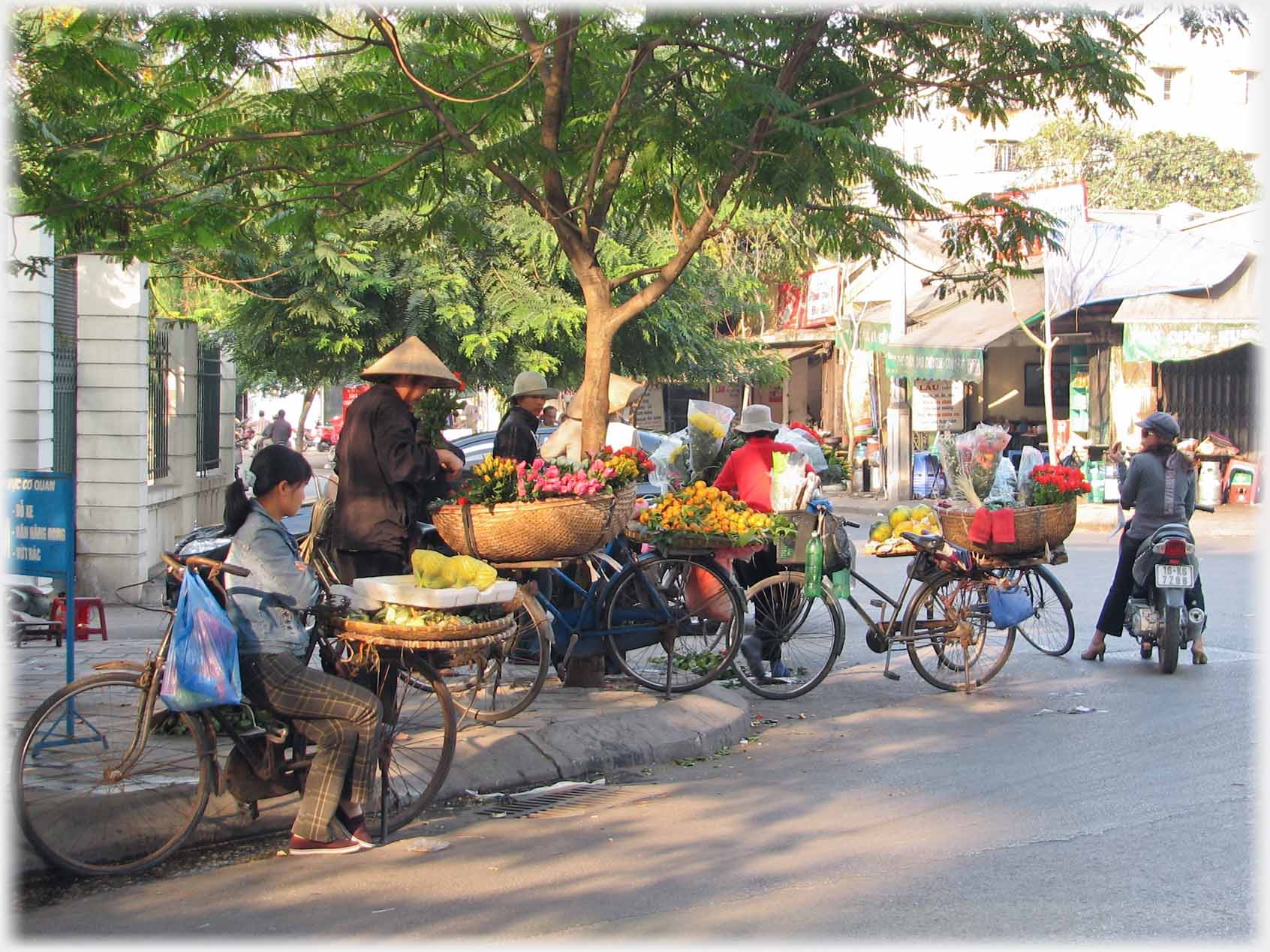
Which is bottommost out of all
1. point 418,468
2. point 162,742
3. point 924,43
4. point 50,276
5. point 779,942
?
point 779,942

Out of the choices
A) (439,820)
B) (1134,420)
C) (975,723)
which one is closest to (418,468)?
(439,820)

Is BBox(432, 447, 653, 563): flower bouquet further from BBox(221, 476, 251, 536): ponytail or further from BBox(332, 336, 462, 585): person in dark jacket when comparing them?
BBox(221, 476, 251, 536): ponytail

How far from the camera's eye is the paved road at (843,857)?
4.34m

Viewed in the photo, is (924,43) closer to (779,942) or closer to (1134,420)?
(779,942)

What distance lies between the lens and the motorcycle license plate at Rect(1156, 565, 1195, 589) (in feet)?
29.5

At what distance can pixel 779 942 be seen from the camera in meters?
4.13

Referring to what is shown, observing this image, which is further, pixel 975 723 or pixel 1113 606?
pixel 1113 606

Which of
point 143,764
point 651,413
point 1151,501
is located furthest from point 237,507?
point 651,413

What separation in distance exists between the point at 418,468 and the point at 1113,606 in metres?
5.63

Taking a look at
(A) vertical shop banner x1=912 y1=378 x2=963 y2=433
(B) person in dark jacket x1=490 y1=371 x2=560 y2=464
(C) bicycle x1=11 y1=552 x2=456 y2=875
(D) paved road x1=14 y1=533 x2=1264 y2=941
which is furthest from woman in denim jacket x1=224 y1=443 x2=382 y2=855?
(A) vertical shop banner x1=912 y1=378 x2=963 y2=433

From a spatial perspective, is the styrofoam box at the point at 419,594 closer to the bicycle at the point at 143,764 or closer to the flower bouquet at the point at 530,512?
the bicycle at the point at 143,764

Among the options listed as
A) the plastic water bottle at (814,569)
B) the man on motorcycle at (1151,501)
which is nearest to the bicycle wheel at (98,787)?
the plastic water bottle at (814,569)

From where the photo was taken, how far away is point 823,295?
99.0 feet

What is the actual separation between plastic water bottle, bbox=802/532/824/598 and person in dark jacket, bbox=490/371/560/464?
7.11 feet
